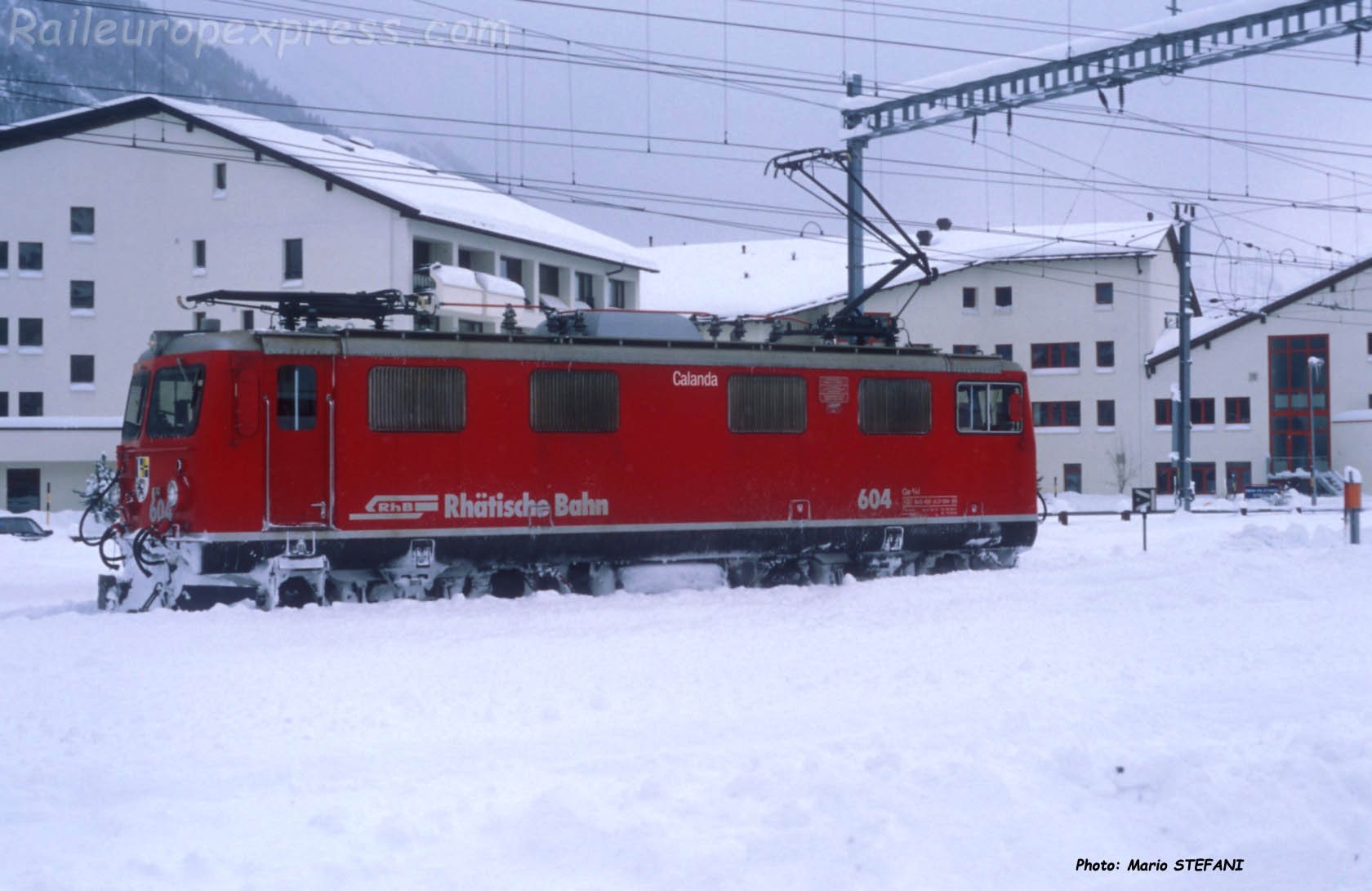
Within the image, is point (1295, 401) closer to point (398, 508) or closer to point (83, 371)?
point (83, 371)

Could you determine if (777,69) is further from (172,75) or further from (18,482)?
(172,75)

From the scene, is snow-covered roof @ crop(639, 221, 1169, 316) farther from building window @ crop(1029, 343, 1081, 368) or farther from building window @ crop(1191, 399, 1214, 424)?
building window @ crop(1191, 399, 1214, 424)

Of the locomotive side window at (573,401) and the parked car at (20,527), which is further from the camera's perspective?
the parked car at (20,527)

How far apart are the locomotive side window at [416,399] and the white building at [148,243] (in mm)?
25354

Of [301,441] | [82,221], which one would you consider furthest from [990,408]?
[82,221]

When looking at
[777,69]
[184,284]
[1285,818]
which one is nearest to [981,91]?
[777,69]

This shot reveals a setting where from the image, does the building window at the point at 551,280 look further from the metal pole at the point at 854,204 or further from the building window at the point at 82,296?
the metal pole at the point at 854,204

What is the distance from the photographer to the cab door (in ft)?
45.3

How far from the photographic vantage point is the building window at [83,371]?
45.1 meters

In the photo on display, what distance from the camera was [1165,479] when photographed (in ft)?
187

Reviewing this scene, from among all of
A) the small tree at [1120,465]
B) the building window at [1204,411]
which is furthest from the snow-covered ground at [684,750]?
the building window at [1204,411]

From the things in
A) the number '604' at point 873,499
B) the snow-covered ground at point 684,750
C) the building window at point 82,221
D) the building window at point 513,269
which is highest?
the building window at point 82,221

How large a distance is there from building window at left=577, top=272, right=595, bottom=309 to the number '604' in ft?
98.5

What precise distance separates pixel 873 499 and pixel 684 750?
10401 mm
